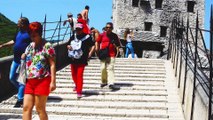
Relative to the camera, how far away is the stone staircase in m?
9.96

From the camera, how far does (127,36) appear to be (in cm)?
2281

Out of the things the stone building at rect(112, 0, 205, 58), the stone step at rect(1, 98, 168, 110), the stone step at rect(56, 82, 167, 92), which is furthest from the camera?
the stone building at rect(112, 0, 205, 58)

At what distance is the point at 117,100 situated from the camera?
11273 millimetres

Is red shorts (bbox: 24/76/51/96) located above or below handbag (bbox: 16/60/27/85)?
below

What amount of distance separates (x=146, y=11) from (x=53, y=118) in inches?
1898

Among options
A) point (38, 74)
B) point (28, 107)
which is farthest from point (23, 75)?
point (28, 107)

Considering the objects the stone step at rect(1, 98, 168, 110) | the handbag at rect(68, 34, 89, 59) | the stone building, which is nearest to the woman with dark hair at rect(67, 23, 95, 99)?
the handbag at rect(68, 34, 89, 59)

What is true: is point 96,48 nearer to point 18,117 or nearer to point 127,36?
point 18,117

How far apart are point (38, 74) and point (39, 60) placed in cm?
24

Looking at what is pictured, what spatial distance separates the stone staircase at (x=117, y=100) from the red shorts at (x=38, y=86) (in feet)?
8.05

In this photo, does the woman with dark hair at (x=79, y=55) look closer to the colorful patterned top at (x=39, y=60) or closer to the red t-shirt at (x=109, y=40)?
the red t-shirt at (x=109, y=40)

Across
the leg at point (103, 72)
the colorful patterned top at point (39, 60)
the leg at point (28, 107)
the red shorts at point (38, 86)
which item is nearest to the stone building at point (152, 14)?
the leg at point (103, 72)

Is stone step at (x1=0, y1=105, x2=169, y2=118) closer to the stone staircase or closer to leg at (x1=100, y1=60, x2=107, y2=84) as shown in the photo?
the stone staircase

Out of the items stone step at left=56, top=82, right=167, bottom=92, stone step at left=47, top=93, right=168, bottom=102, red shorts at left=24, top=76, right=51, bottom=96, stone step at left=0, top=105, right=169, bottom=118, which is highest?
red shorts at left=24, top=76, right=51, bottom=96
